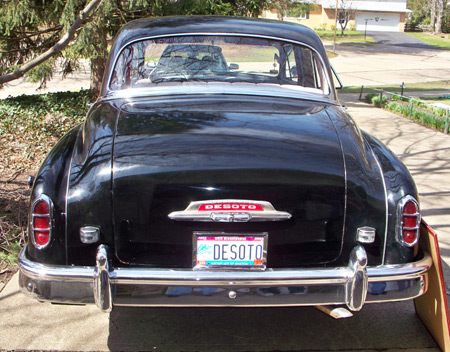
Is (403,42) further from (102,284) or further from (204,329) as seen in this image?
(102,284)

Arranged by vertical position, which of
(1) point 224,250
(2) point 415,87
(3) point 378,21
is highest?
(3) point 378,21

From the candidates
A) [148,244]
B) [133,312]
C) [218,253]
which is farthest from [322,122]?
[133,312]

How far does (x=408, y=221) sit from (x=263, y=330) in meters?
1.19

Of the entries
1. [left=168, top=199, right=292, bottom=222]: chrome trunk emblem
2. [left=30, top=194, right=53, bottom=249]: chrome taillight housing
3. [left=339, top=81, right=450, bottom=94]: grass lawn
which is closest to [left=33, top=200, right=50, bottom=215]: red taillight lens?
[left=30, top=194, right=53, bottom=249]: chrome taillight housing

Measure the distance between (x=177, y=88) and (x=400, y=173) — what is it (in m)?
1.60

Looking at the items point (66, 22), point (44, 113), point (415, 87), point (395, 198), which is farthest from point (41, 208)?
point (415, 87)

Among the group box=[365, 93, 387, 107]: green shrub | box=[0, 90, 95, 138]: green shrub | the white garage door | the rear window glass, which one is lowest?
box=[365, 93, 387, 107]: green shrub

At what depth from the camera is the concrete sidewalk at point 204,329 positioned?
313 cm

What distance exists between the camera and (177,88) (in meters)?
3.55

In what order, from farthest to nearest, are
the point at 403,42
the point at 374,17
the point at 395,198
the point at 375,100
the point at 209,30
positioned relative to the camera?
the point at 374,17
the point at 403,42
the point at 375,100
the point at 209,30
the point at 395,198

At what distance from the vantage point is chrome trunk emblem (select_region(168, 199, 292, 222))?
2.56 meters

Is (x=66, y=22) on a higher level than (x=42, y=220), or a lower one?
higher

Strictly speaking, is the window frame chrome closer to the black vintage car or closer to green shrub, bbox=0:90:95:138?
the black vintage car

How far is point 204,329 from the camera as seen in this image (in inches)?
130
